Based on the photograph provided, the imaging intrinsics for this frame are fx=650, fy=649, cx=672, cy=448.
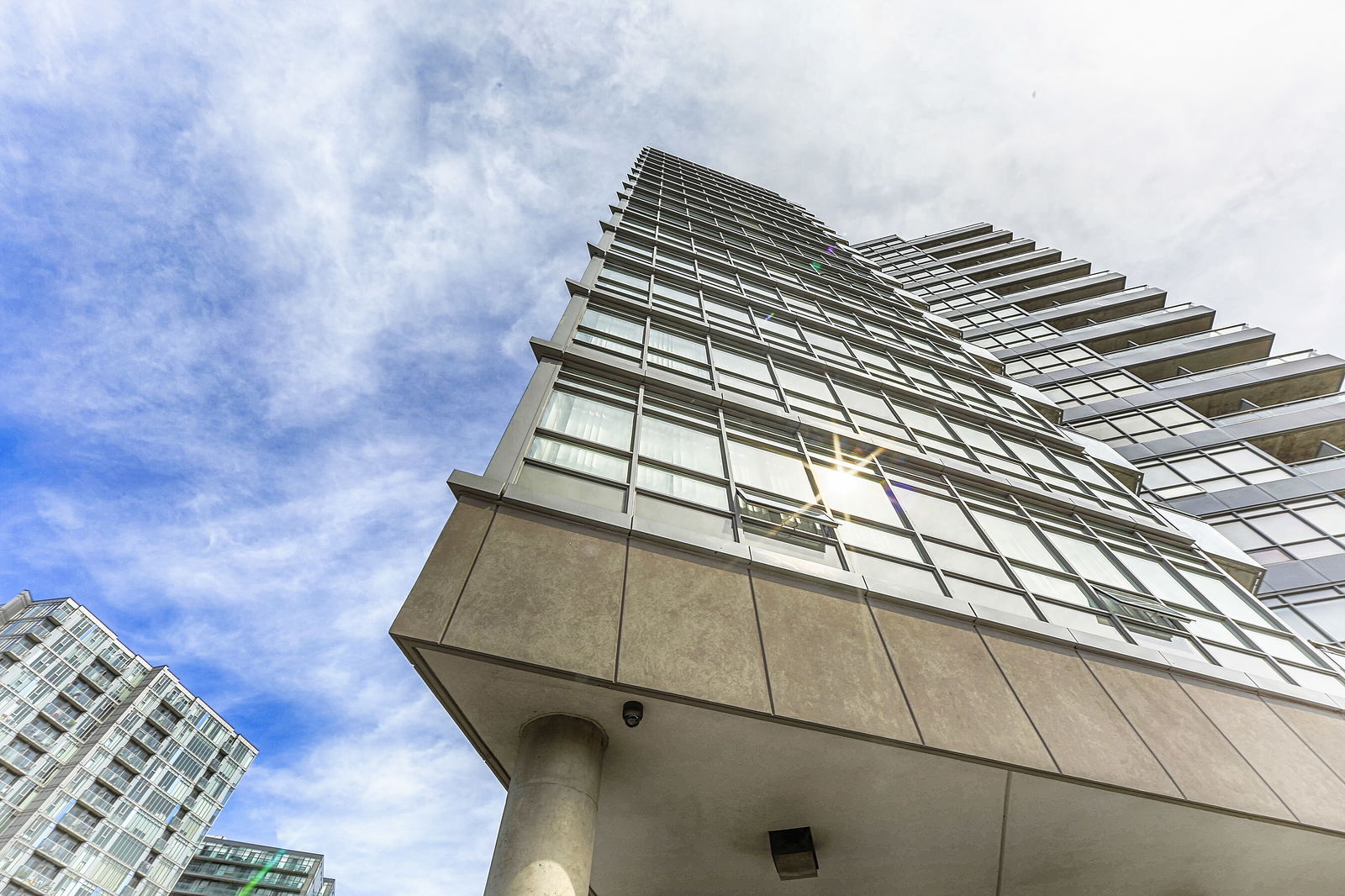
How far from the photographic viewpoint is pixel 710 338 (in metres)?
14.3

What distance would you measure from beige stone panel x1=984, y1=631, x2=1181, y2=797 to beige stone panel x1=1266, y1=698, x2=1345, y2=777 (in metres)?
2.59

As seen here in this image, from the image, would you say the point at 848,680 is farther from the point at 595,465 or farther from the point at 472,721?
the point at 595,465

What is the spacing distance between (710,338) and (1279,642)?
10.8 m

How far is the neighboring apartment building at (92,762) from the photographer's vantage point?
65062 millimetres

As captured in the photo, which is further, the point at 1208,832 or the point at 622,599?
the point at 1208,832

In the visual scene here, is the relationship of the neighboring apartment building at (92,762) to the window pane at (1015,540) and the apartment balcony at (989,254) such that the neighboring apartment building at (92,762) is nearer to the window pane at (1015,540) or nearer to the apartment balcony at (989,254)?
the window pane at (1015,540)

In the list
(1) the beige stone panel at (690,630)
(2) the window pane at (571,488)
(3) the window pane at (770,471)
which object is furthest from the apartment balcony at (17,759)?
(1) the beige stone panel at (690,630)

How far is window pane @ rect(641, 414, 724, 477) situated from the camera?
9.04m

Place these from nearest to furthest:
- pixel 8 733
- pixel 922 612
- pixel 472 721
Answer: pixel 472 721 → pixel 922 612 → pixel 8 733

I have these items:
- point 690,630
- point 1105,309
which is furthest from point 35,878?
point 1105,309

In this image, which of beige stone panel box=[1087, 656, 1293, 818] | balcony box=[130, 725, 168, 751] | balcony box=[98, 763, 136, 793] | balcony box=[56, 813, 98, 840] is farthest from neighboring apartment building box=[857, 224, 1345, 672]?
balcony box=[130, 725, 168, 751]

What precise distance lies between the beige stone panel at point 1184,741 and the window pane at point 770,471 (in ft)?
13.3

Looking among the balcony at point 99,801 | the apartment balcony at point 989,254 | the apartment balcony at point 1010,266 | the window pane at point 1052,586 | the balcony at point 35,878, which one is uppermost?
the apartment balcony at point 989,254

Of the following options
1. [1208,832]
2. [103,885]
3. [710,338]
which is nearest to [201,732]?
[103,885]
